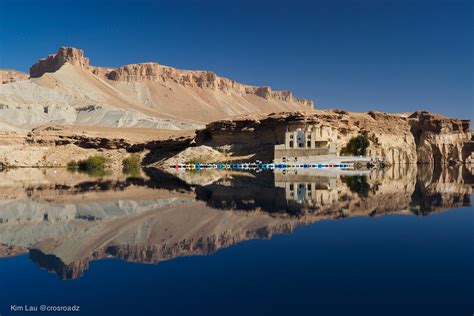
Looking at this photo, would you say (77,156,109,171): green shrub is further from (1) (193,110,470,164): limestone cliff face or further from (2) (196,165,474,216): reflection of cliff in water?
(2) (196,165,474,216): reflection of cliff in water

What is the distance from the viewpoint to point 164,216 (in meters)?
14.9

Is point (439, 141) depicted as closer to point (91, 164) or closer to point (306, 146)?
point (306, 146)

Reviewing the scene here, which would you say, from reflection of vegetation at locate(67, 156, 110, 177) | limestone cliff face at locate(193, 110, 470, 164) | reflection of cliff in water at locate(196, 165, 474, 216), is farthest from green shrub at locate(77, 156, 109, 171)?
reflection of cliff in water at locate(196, 165, 474, 216)

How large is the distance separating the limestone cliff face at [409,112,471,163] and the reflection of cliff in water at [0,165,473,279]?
53.0 meters

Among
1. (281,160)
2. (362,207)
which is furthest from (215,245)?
(281,160)

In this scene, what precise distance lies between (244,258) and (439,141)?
2710 inches

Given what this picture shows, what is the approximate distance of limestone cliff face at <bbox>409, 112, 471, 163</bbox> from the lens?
233 ft

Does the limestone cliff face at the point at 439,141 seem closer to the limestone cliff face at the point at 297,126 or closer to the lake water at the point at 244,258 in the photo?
the limestone cliff face at the point at 297,126

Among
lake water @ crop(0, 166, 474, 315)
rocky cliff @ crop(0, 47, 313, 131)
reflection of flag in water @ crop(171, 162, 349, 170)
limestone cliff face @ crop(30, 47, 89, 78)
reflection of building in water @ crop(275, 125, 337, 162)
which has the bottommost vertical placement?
lake water @ crop(0, 166, 474, 315)

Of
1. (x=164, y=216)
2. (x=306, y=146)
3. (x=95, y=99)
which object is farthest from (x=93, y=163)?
(x=95, y=99)

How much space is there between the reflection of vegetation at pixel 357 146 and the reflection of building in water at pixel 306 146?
2.24 m

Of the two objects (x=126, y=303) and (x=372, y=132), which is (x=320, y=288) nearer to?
(x=126, y=303)

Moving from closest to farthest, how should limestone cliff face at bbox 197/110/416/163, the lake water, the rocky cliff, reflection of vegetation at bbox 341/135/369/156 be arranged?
the lake water
reflection of vegetation at bbox 341/135/369/156
limestone cliff face at bbox 197/110/416/163
the rocky cliff

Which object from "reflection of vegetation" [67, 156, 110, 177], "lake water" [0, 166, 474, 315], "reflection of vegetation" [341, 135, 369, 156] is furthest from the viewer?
"reflection of vegetation" [67, 156, 110, 177]
